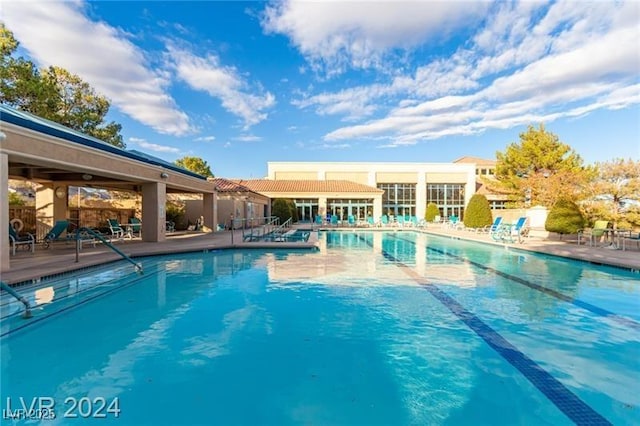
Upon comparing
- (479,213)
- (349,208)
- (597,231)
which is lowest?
(597,231)

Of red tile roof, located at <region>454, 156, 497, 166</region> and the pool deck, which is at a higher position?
red tile roof, located at <region>454, 156, 497, 166</region>

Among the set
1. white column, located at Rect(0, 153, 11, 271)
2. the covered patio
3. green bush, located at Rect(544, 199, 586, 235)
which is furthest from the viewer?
green bush, located at Rect(544, 199, 586, 235)

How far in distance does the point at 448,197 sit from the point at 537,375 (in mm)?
41768


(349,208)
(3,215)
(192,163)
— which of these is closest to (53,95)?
(3,215)

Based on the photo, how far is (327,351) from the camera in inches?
165

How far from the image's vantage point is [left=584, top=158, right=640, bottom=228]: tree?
19.7 m

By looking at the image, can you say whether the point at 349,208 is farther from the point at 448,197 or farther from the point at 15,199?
the point at 15,199

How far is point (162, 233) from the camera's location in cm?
1532

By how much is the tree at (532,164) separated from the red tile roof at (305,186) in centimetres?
1271

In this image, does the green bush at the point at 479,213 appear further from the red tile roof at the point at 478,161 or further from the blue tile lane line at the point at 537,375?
the red tile roof at the point at 478,161

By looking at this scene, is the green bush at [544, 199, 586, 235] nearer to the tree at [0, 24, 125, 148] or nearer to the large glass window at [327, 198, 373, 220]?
the large glass window at [327, 198, 373, 220]

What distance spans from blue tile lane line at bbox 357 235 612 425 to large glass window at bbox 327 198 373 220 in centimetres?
2965

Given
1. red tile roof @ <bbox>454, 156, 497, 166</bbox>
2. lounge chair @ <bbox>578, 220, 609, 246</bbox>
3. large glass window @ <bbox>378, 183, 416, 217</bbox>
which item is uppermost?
red tile roof @ <bbox>454, 156, 497, 166</bbox>

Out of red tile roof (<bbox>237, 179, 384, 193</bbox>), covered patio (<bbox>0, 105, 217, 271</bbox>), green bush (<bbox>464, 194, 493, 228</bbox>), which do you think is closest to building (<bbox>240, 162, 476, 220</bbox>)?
red tile roof (<bbox>237, 179, 384, 193</bbox>)
